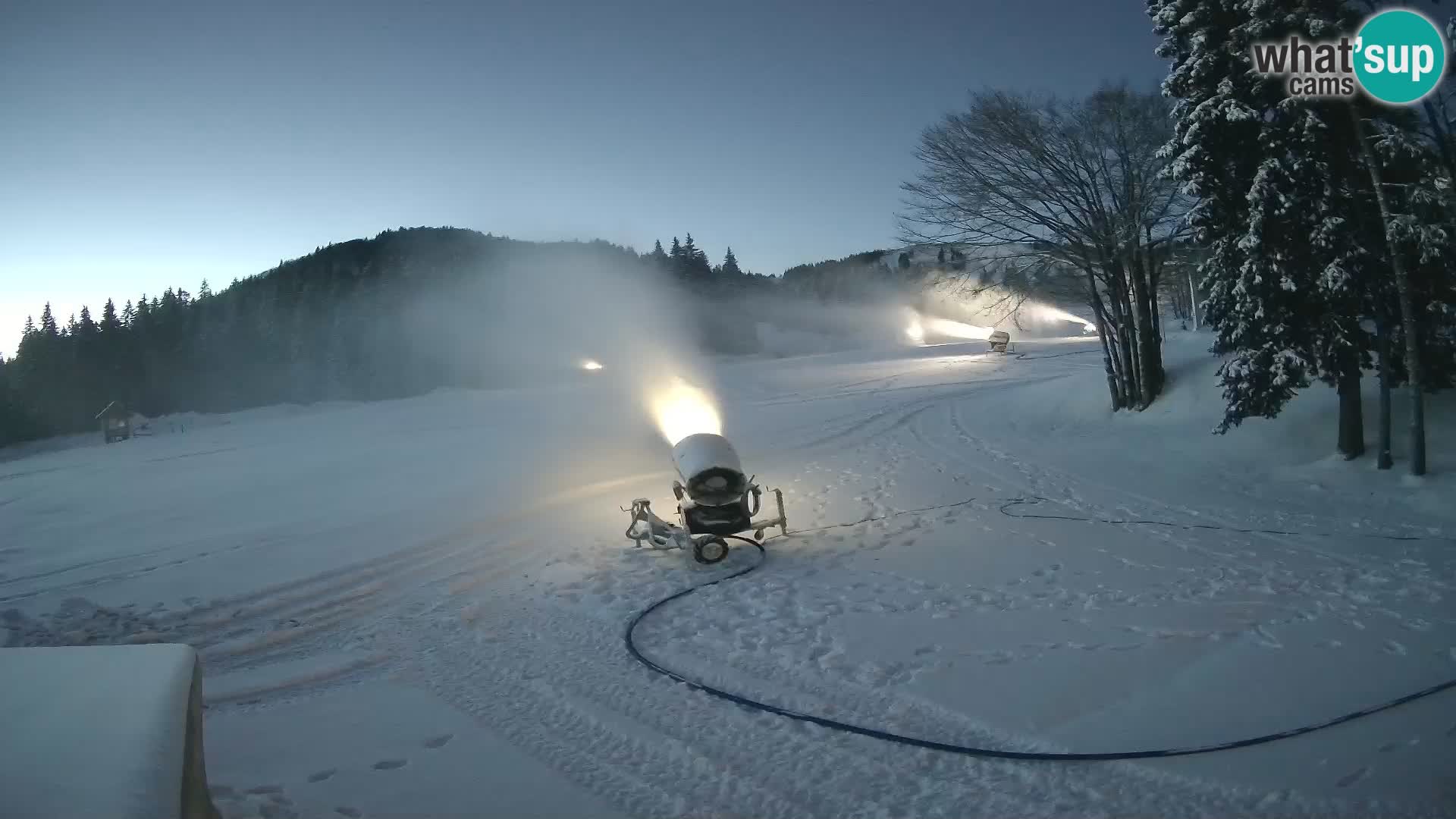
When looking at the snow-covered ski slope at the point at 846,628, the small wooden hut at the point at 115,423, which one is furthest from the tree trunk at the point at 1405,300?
the small wooden hut at the point at 115,423

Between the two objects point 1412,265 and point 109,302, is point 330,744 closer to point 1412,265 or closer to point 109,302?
point 1412,265

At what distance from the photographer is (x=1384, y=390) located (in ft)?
35.9

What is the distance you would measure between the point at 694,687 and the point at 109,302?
3287 inches

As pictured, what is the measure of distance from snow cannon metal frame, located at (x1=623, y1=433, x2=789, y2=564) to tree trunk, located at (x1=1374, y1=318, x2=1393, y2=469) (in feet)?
29.7

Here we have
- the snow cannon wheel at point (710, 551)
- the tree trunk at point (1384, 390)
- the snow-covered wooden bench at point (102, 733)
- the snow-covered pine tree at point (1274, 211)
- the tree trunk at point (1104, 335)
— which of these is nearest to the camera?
the snow-covered wooden bench at point (102, 733)

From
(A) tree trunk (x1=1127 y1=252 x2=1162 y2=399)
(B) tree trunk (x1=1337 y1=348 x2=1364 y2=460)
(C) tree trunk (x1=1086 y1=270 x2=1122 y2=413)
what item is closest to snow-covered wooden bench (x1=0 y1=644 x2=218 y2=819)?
(B) tree trunk (x1=1337 y1=348 x2=1364 y2=460)

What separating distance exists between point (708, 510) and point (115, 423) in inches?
2382

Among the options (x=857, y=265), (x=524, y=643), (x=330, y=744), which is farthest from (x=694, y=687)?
(x=857, y=265)

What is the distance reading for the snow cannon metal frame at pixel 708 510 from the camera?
9.75 m

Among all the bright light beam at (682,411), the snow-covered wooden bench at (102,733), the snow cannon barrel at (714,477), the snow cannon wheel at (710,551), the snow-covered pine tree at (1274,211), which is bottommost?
the snow cannon wheel at (710,551)

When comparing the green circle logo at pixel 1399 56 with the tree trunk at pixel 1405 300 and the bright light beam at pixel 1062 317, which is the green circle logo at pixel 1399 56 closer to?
the tree trunk at pixel 1405 300

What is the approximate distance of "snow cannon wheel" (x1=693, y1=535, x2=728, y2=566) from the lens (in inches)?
376

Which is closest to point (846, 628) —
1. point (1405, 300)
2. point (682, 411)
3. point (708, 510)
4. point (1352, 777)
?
point (708, 510)

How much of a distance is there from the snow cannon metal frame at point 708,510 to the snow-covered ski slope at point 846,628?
1.03ft
